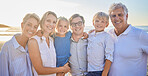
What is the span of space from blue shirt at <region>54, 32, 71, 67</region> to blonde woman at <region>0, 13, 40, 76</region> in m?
0.69

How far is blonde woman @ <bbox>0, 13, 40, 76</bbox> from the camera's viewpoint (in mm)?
2582

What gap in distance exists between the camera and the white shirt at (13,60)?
2576 millimetres

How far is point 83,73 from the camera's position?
3129 mm

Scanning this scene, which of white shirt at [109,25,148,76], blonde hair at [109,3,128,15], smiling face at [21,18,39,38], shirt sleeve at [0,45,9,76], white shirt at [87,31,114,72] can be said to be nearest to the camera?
shirt sleeve at [0,45,9,76]

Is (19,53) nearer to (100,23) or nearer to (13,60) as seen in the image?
(13,60)

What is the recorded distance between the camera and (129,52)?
315 centimetres

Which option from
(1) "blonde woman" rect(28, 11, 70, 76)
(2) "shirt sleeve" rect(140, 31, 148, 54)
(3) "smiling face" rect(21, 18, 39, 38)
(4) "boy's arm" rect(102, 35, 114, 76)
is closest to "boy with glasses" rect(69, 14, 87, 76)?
(1) "blonde woman" rect(28, 11, 70, 76)

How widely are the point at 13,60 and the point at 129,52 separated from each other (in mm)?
2692

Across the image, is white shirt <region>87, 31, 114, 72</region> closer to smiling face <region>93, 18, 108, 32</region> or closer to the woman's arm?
smiling face <region>93, 18, 108, 32</region>

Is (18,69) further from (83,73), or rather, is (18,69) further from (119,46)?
(119,46)

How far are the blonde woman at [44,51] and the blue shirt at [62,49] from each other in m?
0.19

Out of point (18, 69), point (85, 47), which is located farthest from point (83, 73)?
point (18, 69)

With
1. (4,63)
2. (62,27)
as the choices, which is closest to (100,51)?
(62,27)

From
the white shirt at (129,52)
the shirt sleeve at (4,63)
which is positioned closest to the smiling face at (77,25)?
the white shirt at (129,52)
